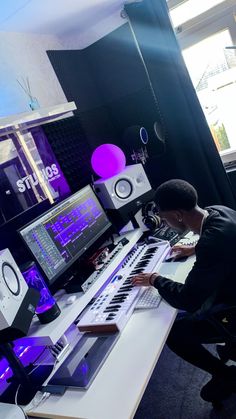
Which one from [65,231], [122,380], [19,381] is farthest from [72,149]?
[122,380]

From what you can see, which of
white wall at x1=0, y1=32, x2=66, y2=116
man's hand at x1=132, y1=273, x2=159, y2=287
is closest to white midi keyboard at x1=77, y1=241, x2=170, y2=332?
man's hand at x1=132, y1=273, x2=159, y2=287

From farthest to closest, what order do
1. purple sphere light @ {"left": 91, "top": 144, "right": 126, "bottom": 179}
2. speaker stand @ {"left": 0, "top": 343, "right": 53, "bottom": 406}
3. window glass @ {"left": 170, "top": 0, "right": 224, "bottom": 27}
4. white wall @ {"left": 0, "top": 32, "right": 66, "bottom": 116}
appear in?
window glass @ {"left": 170, "top": 0, "right": 224, "bottom": 27}, purple sphere light @ {"left": 91, "top": 144, "right": 126, "bottom": 179}, white wall @ {"left": 0, "top": 32, "right": 66, "bottom": 116}, speaker stand @ {"left": 0, "top": 343, "right": 53, "bottom": 406}

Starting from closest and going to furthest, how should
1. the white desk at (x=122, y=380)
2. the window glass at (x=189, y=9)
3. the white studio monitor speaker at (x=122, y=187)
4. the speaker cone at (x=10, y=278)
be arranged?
1. the white desk at (x=122, y=380)
2. the speaker cone at (x=10, y=278)
3. the white studio monitor speaker at (x=122, y=187)
4. the window glass at (x=189, y=9)

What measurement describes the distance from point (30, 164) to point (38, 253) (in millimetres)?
757

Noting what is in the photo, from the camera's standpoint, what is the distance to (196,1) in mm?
2918

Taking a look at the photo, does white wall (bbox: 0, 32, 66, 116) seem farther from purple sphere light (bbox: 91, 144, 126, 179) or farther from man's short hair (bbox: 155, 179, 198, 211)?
man's short hair (bbox: 155, 179, 198, 211)

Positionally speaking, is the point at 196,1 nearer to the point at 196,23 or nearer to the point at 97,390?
the point at 196,23

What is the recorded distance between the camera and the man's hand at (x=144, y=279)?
1.87 meters

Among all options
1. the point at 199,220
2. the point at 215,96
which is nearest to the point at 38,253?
the point at 199,220

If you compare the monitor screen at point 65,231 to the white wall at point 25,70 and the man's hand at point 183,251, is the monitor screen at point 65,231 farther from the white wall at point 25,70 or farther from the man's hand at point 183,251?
the white wall at point 25,70

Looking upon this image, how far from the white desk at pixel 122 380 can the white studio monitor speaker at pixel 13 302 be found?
0.35 meters

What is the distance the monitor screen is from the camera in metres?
1.79

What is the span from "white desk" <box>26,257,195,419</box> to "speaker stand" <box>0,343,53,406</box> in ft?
0.35

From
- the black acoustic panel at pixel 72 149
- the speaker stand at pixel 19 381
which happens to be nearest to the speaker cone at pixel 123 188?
the black acoustic panel at pixel 72 149
